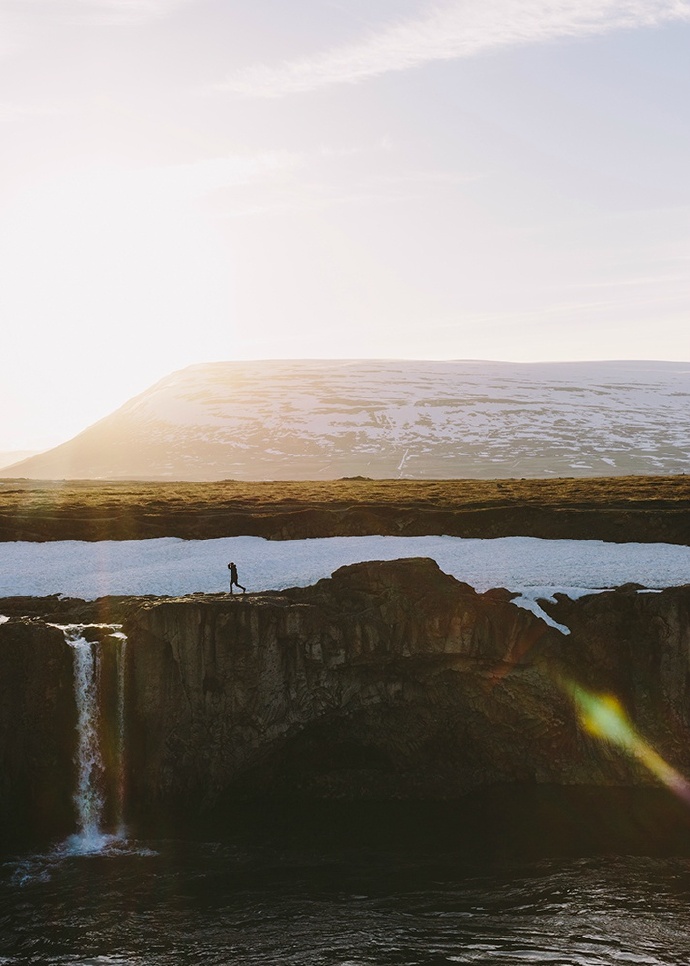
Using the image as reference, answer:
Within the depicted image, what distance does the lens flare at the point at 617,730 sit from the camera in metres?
42.8

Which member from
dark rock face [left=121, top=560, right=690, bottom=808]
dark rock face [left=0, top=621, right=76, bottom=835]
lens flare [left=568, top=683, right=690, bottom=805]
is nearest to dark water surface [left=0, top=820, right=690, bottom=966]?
dark rock face [left=0, top=621, right=76, bottom=835]

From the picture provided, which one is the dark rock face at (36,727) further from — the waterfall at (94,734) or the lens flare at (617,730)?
the lens flare at (617,730)

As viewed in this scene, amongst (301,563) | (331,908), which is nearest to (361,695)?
(301,563)

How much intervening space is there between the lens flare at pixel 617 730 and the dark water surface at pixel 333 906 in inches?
262

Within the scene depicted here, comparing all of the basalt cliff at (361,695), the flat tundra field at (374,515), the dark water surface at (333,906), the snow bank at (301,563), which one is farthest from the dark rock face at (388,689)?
the flat tundra field at (374,515)

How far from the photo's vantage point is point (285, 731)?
43.6 meters

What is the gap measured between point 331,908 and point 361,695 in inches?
509

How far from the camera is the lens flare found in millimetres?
42781

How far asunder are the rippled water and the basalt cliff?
5.20m

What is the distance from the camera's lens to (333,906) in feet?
108

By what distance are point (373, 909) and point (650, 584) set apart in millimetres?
21907

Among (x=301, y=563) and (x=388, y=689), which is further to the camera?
(x=301, y=563)

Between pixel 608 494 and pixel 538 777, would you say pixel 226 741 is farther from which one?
pixel 608 494

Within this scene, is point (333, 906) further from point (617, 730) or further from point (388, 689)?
point (617, 730)
